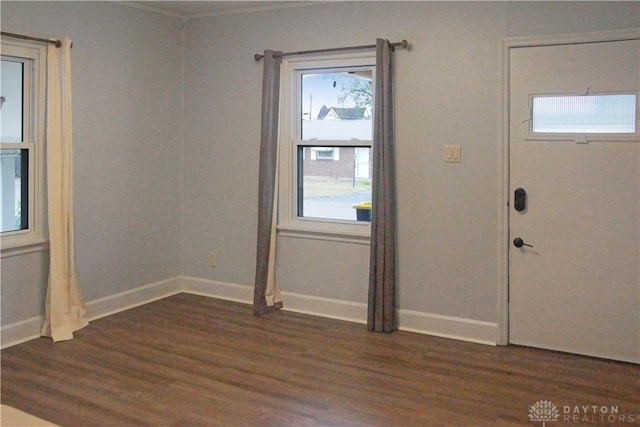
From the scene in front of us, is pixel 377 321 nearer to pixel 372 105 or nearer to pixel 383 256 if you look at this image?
pixel 383 256

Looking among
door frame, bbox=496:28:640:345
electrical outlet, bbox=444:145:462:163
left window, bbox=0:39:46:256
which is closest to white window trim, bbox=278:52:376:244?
electrical outlet, bbox=444:145:462:163

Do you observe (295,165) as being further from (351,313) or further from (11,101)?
(11,101)

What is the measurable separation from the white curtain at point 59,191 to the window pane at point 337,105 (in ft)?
5.86

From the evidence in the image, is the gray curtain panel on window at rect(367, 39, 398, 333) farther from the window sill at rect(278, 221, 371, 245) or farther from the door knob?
the door knob

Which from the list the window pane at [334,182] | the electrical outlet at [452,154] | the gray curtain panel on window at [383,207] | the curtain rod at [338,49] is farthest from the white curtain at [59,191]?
the electrical outlet at [452,154]

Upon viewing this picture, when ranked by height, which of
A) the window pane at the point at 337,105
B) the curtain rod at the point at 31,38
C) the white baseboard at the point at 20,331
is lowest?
the white baseboard at the point at 20,331

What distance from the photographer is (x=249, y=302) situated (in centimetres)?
513

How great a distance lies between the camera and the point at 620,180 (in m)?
3.75

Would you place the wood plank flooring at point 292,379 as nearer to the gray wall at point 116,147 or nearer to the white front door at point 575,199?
the white front door at point 575,199

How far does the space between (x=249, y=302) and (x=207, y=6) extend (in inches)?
97.4

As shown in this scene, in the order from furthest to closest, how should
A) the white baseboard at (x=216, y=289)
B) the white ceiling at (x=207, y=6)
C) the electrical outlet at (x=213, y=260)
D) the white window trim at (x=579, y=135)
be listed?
the electrical outlet at (x=213, y=260) → the white baseboard at (x=216, y=289) → the white ceiling at (x=207, y=6) → the white window trim at (x=579, y=135)

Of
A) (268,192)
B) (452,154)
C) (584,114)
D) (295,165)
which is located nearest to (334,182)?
(295,165)

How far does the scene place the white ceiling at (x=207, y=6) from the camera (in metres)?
4.80

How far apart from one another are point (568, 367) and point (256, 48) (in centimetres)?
333
